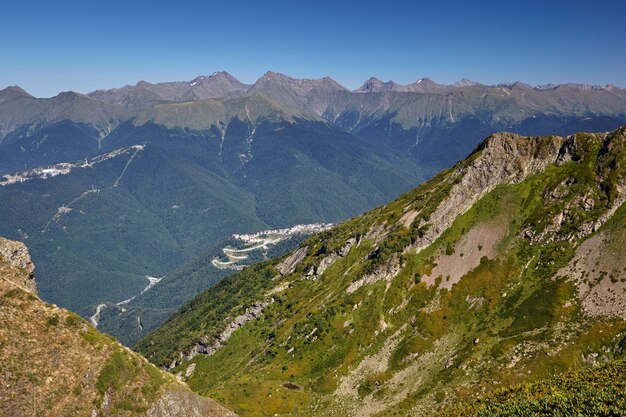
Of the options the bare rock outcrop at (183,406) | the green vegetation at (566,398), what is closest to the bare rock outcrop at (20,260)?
the bare rock outcrop at (183,406)

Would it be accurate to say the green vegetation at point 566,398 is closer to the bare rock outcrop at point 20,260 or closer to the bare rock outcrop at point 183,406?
the bare rock outcrop at point 183,406

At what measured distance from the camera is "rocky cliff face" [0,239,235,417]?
7162 cm

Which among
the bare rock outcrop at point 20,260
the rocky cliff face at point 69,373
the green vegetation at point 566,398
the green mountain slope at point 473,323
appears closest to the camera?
the rocky cliff face at point 69,373

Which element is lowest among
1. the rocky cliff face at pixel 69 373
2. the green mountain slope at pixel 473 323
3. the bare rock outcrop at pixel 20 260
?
the green mountain slope at pixel 473 323

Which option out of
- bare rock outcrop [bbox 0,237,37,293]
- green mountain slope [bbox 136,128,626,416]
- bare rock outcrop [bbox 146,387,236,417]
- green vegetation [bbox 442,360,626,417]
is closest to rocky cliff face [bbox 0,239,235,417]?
bare rock outcrop [bbox 146,387,236,417]

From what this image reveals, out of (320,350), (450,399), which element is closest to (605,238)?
(450,399)

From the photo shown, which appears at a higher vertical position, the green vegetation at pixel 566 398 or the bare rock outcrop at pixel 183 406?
the bare rock outcrop at pixel 183 406

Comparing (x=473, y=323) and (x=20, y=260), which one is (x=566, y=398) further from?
(x=20, y=260)

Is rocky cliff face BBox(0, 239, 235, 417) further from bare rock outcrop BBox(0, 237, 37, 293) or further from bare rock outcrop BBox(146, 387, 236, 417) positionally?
bare rock outcrop BBox(0, 237, 37, 293)

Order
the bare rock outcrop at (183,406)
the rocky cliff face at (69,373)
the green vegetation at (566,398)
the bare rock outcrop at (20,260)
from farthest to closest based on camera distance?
1. the bare rock outcrop at (20,260)
2. the green vegetation at (566,398)
3. the bare rock outcrop at (183,406)
4. the rocky cliff face at (69,373)

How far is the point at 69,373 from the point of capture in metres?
75.9

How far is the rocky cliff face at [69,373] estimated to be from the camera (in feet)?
235

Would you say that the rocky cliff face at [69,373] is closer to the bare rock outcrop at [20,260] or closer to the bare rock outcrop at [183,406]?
the bare rock outcrop at [183,406]

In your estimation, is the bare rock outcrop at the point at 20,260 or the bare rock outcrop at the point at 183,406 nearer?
the bare rock outcrop at the point at 183,406
